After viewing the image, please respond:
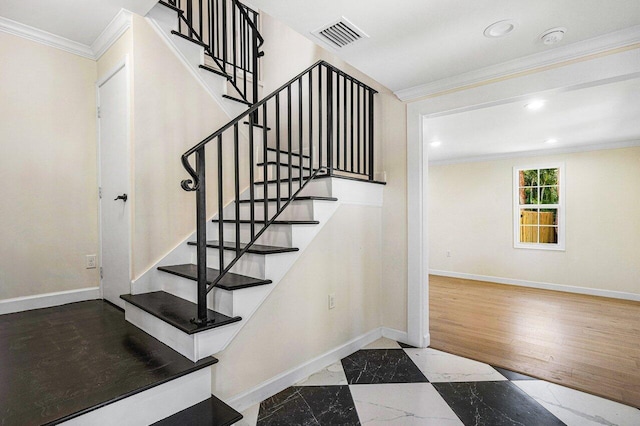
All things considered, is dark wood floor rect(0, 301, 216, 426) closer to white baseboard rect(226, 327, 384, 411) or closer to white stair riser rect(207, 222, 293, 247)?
white baseboard rect(226, 327, 384, 411)

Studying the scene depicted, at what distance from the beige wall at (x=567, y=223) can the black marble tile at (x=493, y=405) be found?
4.29 meters

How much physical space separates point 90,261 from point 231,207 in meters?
1.39

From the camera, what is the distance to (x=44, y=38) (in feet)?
8.77

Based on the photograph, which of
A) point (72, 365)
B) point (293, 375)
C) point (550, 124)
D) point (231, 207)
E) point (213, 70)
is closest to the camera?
point (72, 365)

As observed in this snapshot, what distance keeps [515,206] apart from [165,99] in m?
6.00

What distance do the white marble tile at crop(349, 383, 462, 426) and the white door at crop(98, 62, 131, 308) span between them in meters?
1.89

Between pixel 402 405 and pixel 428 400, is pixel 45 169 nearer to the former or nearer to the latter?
pixel 402 405

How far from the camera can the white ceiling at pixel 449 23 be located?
5.91ft

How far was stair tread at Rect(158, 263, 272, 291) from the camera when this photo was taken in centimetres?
188

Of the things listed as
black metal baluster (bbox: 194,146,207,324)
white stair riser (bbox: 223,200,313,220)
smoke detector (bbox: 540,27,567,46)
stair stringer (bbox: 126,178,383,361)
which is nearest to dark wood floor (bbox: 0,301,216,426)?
stair stringer (bbox: 126,178,383,361)

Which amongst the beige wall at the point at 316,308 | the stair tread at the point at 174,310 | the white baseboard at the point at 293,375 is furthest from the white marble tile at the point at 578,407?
the stair tread at the point at 174,310

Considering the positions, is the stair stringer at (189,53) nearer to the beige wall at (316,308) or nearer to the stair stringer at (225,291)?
the stair stringer at (225,291)

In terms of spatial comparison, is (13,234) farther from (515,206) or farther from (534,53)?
(515,206)

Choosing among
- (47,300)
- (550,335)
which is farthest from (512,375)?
(47,300)
